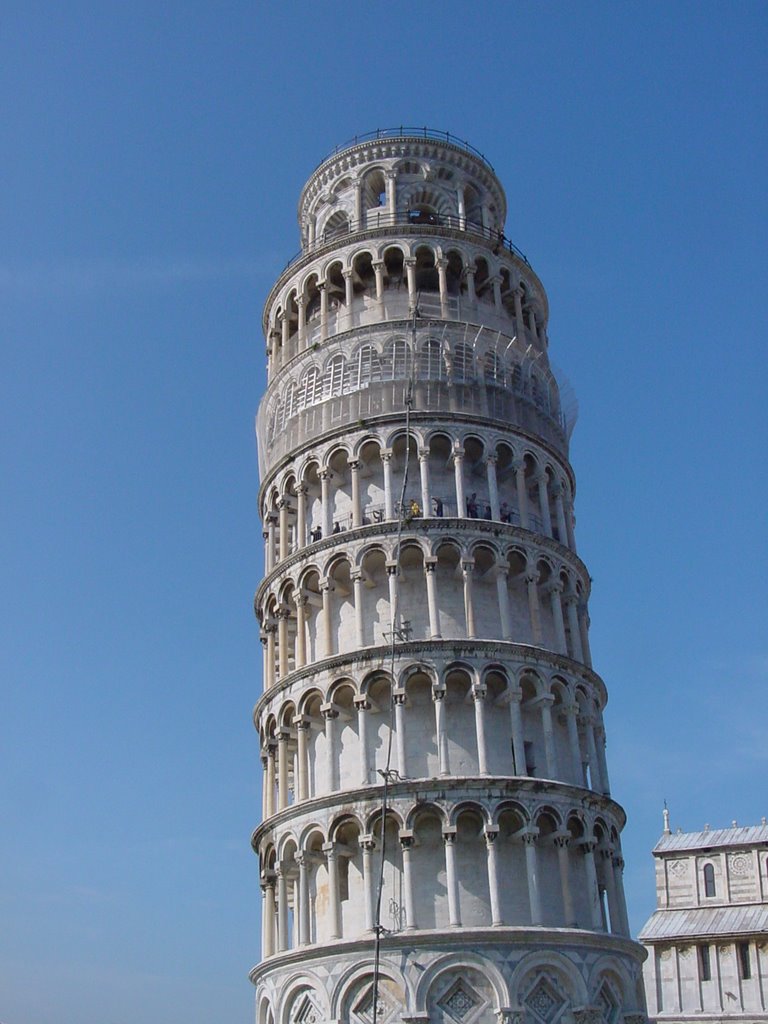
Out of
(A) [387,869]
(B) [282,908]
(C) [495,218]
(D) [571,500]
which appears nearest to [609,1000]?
(A) [387,869]

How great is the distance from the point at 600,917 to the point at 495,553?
10563 millimetres

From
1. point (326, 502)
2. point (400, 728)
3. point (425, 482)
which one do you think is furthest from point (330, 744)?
point (425, 482)

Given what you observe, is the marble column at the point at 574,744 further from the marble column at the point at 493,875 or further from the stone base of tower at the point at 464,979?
the stone base of tower at the point at 464,979

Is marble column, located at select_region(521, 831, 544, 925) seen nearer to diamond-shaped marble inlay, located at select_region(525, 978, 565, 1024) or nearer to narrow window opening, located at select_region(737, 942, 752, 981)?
diamond-shaped marble inlay, located at select_region(525, 978, 565, 1024)

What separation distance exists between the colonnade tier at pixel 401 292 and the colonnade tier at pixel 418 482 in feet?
15.3

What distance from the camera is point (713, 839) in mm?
67062

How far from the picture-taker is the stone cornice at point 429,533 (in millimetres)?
36625

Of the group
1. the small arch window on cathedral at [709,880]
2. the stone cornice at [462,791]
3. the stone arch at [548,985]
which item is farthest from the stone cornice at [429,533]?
the small arch window on cathedral at [709,880]

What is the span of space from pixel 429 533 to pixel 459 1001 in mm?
12905

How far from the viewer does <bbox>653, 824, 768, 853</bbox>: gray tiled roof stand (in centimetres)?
6581

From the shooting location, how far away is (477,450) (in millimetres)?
39094

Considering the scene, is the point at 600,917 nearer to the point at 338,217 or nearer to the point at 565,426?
the point at 565,426

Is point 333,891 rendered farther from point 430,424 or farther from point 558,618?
point 430,424

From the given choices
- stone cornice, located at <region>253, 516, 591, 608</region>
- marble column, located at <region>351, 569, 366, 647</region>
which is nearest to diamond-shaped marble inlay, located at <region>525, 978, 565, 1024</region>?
marble column, located at <region>351, 569, 366, 647</region>
